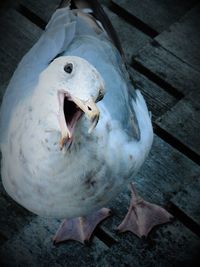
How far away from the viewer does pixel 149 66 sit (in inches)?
125

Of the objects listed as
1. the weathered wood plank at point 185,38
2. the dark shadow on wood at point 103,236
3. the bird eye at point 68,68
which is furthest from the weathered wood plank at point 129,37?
the bird eye at point 68,68

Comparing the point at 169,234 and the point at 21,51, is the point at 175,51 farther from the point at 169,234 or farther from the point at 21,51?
the point at 169,234

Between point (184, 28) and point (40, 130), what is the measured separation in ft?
6.14

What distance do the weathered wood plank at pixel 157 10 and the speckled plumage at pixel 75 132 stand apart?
0.89 metres

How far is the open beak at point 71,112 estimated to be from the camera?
1.48m

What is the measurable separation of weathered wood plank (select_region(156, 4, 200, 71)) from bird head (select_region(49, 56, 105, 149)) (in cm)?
159

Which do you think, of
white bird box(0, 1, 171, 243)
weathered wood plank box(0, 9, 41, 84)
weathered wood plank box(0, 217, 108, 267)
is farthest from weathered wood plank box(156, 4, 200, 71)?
weathered wood plank box(0, 217, 108, 267)

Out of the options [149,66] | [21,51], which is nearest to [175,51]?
[149,66]

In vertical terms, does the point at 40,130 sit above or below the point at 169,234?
above

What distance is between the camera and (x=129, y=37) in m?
3.35

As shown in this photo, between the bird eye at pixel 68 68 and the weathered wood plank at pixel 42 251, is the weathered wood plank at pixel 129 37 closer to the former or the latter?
the weathered wood plank at pixel 42 251

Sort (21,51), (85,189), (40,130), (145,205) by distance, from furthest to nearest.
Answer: (21,51), (145,205), (85,189), (40,130)

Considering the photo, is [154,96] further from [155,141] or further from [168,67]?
[155,141]

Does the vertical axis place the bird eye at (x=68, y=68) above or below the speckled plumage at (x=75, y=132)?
above
